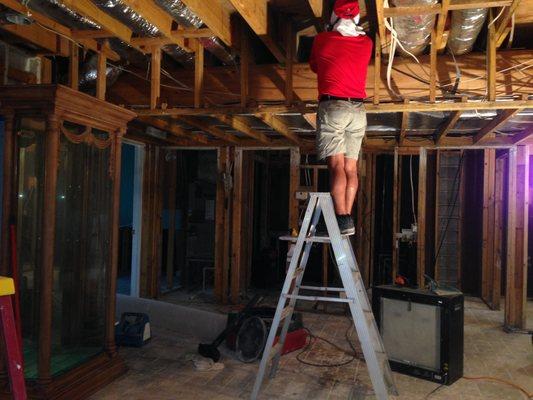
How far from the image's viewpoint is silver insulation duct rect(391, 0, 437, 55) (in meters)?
2.55

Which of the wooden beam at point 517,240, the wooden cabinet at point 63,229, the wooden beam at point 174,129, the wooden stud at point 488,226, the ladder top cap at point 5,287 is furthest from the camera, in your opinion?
the wooden stud at point 488,226

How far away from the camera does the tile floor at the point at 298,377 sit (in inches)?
132

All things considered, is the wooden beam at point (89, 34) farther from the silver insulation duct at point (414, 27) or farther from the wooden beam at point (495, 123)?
the wooden beam at point (495, 123)

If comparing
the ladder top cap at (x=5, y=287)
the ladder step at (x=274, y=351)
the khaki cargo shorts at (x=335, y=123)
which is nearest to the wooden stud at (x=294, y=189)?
the ladder step at (x=274, y=351)

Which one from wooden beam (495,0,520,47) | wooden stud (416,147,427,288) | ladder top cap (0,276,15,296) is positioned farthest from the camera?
wooden stud (416,147,427,288)

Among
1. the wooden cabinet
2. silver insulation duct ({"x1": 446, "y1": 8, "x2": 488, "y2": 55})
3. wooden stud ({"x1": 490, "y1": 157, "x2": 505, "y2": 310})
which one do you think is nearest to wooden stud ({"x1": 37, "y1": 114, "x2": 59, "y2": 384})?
the wooden cabinet

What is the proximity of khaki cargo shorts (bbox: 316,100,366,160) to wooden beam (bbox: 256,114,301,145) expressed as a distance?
40.9 inches

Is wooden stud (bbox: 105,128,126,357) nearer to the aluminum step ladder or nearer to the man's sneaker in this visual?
the aluminum step ladder

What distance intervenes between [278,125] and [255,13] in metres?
1.88

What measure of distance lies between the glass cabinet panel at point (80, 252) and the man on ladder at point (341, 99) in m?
1.88

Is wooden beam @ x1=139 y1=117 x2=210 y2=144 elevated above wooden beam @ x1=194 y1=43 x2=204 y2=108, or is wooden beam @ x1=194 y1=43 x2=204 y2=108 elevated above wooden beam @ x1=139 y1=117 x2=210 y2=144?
wooden beam @ x1=194 y1=43 x2=204 y2=108

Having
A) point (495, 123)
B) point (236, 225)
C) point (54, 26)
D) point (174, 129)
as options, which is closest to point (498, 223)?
point (495, 123)

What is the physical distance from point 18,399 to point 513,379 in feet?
12.2

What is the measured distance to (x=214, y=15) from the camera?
2.86 metres
